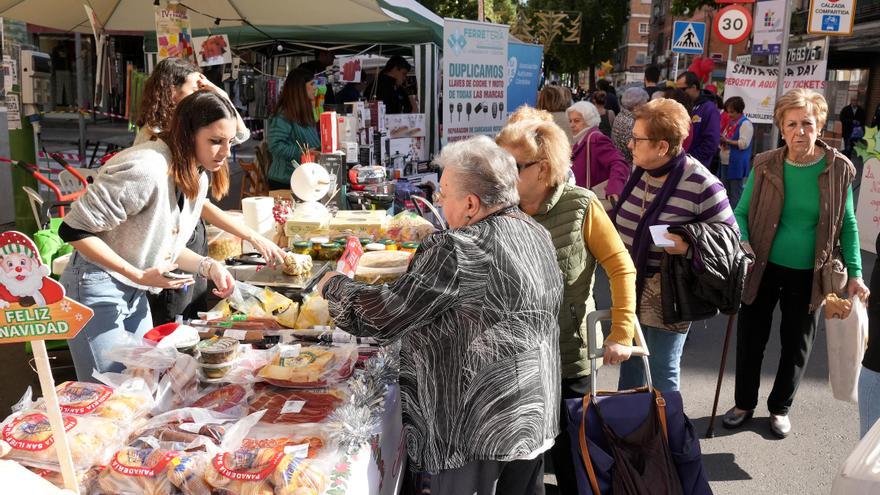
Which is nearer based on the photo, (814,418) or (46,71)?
(814,418)

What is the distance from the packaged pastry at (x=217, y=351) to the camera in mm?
2311

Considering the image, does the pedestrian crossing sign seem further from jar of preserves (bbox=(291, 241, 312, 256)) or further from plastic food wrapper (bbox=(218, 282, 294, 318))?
plastic food wrapper (bbox=(218, 282, 294, 318))

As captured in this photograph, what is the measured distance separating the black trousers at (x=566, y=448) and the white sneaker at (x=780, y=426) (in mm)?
1636

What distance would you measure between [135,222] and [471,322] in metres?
1.28

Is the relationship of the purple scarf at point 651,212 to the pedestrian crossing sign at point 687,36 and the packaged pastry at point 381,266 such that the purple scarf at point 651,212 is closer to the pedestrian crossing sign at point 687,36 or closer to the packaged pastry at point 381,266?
the packaged pastry at point 381,266

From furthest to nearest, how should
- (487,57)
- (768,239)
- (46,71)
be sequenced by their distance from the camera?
(487,57) → (46,71) → (768,239)

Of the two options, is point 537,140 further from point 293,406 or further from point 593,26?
point 593,26

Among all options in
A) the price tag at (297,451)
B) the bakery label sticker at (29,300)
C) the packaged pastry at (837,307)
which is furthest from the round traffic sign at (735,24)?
the bakery label sticker at (29,300)

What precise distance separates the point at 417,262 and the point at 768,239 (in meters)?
2.46

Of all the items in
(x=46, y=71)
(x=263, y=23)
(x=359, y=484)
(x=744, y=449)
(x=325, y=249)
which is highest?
(x=263, y=23)

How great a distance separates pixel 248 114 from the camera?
1337 cm

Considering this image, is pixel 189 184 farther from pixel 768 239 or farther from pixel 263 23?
pixel 263 23

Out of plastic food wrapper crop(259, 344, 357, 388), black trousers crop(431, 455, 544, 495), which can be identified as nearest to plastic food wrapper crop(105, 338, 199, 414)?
plastic food wrapper crop(259, 344, 357, 388)

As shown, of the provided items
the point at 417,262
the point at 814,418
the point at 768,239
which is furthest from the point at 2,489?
the point at 814,418
